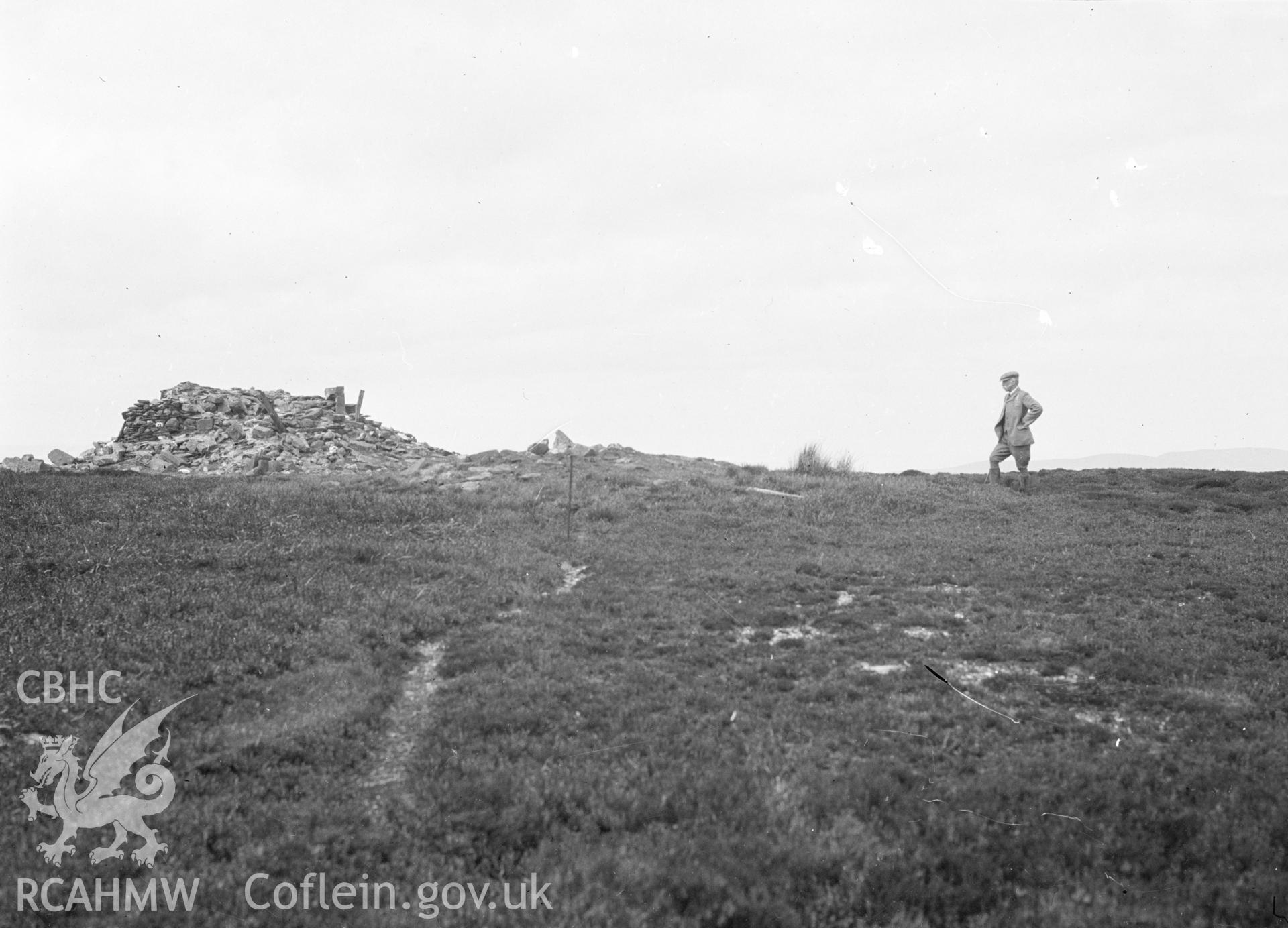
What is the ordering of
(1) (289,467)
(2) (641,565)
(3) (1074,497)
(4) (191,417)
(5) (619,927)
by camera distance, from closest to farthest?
1. (5) (619,927)
2. (2) (641,565)
3. (3) (1074,497)
4. (1) (289,467)
5. (4) (191,417)

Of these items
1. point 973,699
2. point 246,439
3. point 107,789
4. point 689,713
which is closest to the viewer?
point 107,789

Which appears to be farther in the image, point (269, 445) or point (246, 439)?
point (246, 439)

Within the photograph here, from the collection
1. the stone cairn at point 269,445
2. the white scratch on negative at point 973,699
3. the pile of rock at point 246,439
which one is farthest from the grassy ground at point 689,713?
the pile of rock at point 246,439

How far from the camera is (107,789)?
9.16m

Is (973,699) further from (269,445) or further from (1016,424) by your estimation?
(269,445)

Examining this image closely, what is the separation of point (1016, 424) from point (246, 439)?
3555 cm

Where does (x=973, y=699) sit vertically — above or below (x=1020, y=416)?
below

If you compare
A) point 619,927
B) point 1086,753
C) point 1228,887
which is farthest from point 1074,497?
point 619,927

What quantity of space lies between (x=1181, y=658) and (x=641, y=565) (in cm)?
1070

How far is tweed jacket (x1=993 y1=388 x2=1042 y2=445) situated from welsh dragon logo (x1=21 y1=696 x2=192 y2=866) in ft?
100

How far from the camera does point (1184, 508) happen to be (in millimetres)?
29203

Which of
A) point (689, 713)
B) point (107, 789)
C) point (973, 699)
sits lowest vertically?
point (107, 789)

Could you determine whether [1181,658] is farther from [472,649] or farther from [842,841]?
[472,649]

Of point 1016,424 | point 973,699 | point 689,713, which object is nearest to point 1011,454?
point 1016,424
